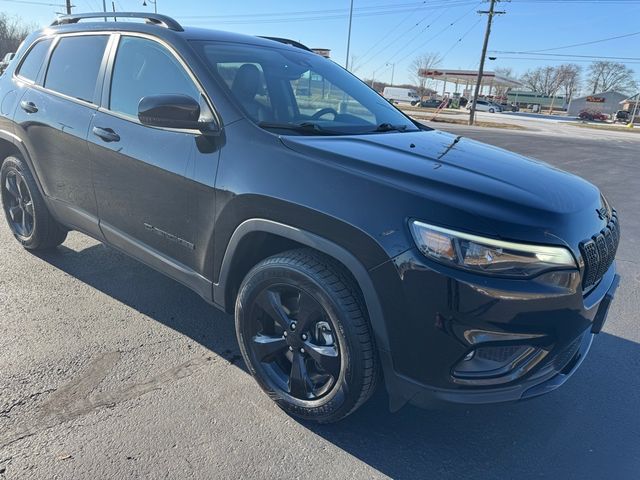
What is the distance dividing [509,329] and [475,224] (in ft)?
1.38

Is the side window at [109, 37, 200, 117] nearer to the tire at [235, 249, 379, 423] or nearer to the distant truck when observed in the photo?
the tire at [235, 249, 379, 423]

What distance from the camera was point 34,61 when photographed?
3.84 m

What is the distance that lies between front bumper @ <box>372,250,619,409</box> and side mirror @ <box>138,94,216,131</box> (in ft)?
4.09

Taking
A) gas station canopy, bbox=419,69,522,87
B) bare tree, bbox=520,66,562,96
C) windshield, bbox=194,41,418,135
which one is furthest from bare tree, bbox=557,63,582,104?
windshield, bbox=194,41,418,135

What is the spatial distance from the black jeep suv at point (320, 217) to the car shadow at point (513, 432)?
32 cm

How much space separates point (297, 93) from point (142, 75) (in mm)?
955

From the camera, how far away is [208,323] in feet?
10.9

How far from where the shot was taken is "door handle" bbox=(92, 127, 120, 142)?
293 centimetres

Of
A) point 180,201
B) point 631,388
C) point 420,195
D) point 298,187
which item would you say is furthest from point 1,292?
point 631,388

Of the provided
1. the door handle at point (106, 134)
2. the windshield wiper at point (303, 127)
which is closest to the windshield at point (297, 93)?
the windshield wiper at point (303, 127)

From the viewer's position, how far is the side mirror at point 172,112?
93.7 inches

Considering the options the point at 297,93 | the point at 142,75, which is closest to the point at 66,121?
the point at 142,75

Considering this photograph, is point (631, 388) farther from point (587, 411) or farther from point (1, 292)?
point (1, 292)

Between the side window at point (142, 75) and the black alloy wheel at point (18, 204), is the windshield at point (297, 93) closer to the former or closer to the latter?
the side window at point (142, 75)
